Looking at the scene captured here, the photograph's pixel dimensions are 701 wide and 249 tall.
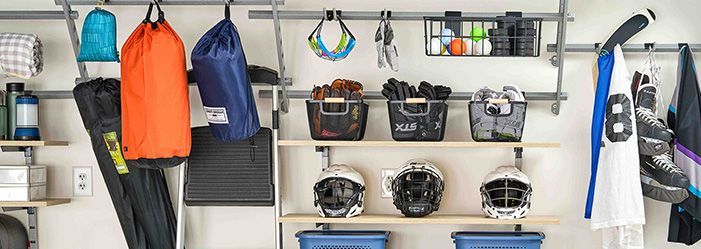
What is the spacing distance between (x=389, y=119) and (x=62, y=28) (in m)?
1.62

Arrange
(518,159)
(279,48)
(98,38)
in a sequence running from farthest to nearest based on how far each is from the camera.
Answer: (518,159) → (279,48) → (98,38)

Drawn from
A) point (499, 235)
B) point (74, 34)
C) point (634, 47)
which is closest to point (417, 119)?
point (499, 235)

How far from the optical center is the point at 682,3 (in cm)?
360

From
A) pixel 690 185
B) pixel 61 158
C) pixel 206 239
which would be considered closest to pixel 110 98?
pixel 61 158

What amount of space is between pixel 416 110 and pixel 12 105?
1864 millimetres

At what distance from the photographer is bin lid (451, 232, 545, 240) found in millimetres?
3381

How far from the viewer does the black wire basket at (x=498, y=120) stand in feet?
10.9

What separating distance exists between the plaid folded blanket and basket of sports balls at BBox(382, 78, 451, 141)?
1.58m

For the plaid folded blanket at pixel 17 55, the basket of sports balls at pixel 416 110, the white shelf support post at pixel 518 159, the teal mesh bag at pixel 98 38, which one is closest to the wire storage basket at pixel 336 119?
the basket of sports balls at pixel 416 110

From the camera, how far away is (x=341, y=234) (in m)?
3.48

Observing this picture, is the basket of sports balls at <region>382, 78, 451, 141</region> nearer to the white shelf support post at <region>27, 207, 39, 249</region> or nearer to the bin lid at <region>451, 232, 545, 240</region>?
the bin lid at <region>451, 232, 545, 240</region>

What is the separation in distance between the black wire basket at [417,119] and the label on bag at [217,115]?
70 centimetres

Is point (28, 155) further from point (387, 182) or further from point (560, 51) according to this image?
point (560, 51)

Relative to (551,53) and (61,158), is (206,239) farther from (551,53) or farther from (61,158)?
(551,53)
